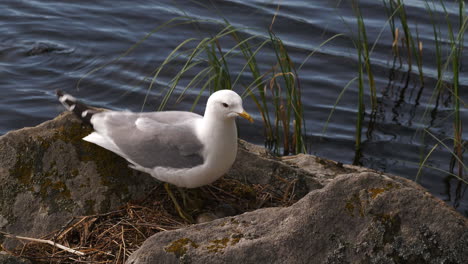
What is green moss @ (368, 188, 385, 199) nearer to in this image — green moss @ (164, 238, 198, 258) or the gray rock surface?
green moss @ (164, 238, 198, 258)

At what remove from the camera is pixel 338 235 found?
10.8ft

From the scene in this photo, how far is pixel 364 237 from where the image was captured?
3.27m

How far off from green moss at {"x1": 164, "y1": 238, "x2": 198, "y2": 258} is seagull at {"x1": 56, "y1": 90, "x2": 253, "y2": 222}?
2.83 feet

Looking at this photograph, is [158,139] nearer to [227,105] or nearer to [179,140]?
[179,140]

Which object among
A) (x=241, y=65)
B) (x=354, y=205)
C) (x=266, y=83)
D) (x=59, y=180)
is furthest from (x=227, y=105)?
(x=241, y=65)

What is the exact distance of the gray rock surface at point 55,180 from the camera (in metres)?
4.17

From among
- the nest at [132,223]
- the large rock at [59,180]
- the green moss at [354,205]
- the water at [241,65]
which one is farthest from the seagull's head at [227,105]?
the water at [241,65]

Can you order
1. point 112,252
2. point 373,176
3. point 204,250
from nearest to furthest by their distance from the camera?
point 204,250 < point 373,176 < point 112,252

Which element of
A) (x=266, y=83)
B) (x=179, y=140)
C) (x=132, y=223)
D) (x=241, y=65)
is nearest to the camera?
(x=132, y=223)

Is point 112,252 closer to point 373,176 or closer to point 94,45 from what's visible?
point 373,176

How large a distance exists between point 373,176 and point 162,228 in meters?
1.24

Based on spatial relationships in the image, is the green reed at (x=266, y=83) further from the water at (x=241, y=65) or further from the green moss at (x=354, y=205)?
the green moss at (x=354, y=205)

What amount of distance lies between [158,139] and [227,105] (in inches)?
20.3

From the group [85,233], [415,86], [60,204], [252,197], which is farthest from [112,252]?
[415,86]
